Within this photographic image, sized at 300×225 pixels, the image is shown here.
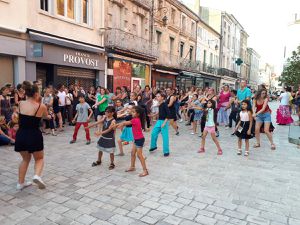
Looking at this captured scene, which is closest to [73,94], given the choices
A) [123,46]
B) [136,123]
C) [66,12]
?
[66,12]

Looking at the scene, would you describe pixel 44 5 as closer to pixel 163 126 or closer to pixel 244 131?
pixel 163 126

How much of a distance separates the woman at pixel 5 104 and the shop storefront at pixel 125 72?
8.92 metres

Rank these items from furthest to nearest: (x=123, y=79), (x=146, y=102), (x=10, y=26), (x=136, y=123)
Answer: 1. (x=123, y=79)
2. (x=146, y=102)
3. (x=10, y=26)
4. (x=136, y=123)

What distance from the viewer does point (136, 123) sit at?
5.53 meters

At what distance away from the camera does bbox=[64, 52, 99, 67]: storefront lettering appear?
534 inches

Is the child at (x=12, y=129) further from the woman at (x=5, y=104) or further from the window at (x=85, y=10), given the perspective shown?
the window at (x=85, y=10)

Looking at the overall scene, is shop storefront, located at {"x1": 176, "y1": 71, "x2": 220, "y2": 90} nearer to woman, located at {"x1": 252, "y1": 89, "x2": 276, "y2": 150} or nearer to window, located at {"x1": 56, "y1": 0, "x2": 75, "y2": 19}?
window, located at {"x1": 56, "y1": 0, "x2": 75, "y2": 19}

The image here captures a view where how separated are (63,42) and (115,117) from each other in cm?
817

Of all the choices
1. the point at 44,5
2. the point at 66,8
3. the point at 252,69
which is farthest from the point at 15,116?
the point at 252,69

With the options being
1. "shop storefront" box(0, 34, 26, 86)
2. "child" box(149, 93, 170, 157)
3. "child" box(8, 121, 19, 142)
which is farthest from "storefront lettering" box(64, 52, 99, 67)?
"child" box(149, 93, 170, 157)

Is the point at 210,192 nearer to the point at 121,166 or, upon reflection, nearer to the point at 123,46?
the point at 121,166

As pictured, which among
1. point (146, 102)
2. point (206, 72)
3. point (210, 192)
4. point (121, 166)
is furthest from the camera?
point (206, 72)

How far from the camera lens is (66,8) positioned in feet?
44.7

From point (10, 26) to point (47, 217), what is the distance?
9168mm
